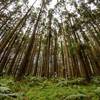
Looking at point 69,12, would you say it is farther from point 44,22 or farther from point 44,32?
point 44,32

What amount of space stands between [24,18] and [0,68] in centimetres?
568

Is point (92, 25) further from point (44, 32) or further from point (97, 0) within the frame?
point (44, 32)

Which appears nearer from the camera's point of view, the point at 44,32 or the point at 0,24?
the point at 0,24

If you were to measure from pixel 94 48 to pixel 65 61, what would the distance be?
6941 millimetres

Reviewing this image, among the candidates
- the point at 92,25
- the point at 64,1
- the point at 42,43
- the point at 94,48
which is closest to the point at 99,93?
the point at 92,25

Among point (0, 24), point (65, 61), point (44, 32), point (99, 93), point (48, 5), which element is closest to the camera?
point (99, 93)

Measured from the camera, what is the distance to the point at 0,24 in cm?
1697

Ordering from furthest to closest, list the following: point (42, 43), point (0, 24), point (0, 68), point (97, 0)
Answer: point (42, 43)
point (0, 68)
point (0, 24)
point (97, 0)

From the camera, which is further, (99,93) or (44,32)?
(44,32)

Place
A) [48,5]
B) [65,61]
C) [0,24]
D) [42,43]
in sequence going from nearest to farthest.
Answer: [0,24] → [48,5] → [42,43] → [65,61]

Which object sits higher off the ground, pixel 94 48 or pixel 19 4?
pixel 19 4

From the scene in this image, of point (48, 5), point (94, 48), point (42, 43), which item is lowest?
point (94, 48)

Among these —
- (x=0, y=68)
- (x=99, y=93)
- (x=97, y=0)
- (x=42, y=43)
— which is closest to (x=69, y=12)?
(x=97, y=0)

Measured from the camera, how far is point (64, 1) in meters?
19.0
